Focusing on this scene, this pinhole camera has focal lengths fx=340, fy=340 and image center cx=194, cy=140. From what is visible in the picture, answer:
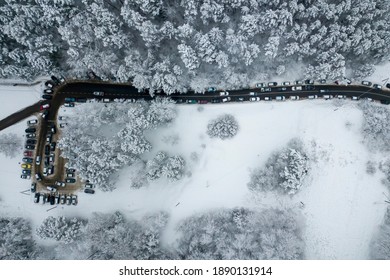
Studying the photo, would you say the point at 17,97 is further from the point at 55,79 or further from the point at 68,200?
the point at 68,200

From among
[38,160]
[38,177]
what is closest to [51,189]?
[38,177]

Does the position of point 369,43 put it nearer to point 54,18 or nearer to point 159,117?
point 159,117

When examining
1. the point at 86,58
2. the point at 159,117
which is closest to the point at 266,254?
the point at 159,117

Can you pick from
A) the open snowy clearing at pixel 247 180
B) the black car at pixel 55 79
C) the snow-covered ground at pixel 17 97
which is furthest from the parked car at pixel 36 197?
the black car at pixel 55 79

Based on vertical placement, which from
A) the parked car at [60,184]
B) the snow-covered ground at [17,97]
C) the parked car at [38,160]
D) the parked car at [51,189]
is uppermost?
the snow-covered ground at [17,97]

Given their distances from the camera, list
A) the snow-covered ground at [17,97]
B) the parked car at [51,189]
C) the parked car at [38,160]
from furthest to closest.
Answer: the snow-covered ground at [17,97] → the parked car at [38,160] → the parked car at [51,189]

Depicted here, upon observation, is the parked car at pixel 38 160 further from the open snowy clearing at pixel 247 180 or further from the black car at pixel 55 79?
the black car at pixel 55 79
